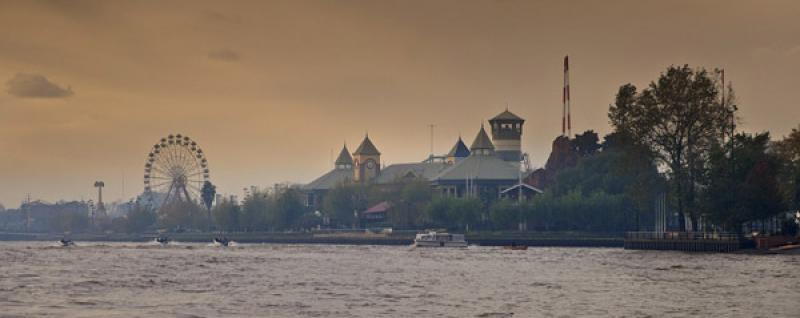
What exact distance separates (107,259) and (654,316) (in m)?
89.1

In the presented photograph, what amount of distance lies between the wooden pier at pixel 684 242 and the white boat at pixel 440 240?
32.4 metres

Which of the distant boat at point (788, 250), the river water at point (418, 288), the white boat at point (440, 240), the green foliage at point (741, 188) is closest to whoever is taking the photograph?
the river water at point (418, 288)

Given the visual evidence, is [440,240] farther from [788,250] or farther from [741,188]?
[788,250]

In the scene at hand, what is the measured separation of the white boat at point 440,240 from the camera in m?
188

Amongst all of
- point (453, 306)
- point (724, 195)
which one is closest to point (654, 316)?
point (453, 306)

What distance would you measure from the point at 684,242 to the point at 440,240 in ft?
163

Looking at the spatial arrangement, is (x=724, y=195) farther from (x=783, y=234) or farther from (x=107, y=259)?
(x=107, y=259)

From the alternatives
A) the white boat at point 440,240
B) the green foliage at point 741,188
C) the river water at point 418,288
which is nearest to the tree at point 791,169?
the green foliage at point 741,188

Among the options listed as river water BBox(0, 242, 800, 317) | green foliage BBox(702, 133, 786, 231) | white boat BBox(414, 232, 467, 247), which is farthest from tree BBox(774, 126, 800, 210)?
white boat BBox(414, 232, 467, 247)

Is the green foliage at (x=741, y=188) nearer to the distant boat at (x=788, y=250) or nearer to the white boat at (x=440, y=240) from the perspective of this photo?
the distant boat at (x=788, y=250)

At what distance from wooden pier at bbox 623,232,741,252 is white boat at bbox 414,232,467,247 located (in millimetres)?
32427

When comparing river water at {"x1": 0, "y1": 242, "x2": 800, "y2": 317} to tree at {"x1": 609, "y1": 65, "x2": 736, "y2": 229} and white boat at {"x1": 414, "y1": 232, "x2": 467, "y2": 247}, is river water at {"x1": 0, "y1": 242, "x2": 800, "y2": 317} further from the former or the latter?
white boat at {"x1": 414, "y1": 232, "x2": 467, "y2": 247}

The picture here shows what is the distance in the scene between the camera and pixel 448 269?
11488 cm

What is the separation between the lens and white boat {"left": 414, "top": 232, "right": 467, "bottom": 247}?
616 ft
